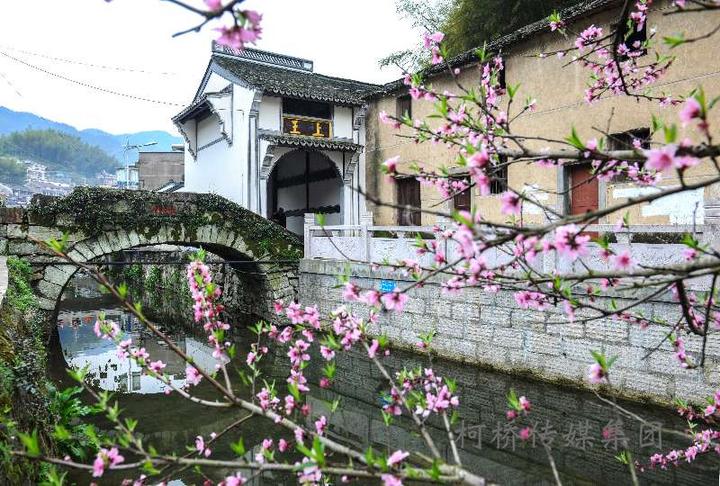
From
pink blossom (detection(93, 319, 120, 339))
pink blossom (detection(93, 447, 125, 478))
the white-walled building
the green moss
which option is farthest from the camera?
the white-walled building

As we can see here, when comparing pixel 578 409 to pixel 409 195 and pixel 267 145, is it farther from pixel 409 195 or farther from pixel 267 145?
pixel 267 145

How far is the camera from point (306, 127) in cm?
1547

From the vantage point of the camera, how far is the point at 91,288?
81.6 feet

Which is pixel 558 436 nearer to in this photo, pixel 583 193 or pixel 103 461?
pixel 103 461

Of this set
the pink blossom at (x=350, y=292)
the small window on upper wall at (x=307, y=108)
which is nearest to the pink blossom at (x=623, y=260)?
the pink blossom at (x=350, y=292)

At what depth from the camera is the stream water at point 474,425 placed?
5336 millimetres

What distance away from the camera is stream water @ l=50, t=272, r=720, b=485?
5.34 meters

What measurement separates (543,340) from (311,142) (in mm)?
9379

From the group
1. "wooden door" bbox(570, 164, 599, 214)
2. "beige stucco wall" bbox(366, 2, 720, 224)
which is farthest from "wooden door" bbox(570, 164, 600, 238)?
"beige stucco wall" bbox(366, 2, 720, 224)

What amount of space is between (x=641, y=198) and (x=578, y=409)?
6115mm

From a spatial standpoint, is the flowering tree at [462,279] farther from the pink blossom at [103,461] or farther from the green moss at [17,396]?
the green moss at [17,396]

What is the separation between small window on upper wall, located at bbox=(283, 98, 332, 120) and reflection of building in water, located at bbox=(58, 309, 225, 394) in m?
6.97

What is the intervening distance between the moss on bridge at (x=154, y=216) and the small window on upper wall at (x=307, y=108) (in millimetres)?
4061

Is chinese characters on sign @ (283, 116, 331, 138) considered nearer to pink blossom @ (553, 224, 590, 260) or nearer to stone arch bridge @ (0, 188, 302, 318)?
stone arch bridge @ (0, 188, 302, 318)
